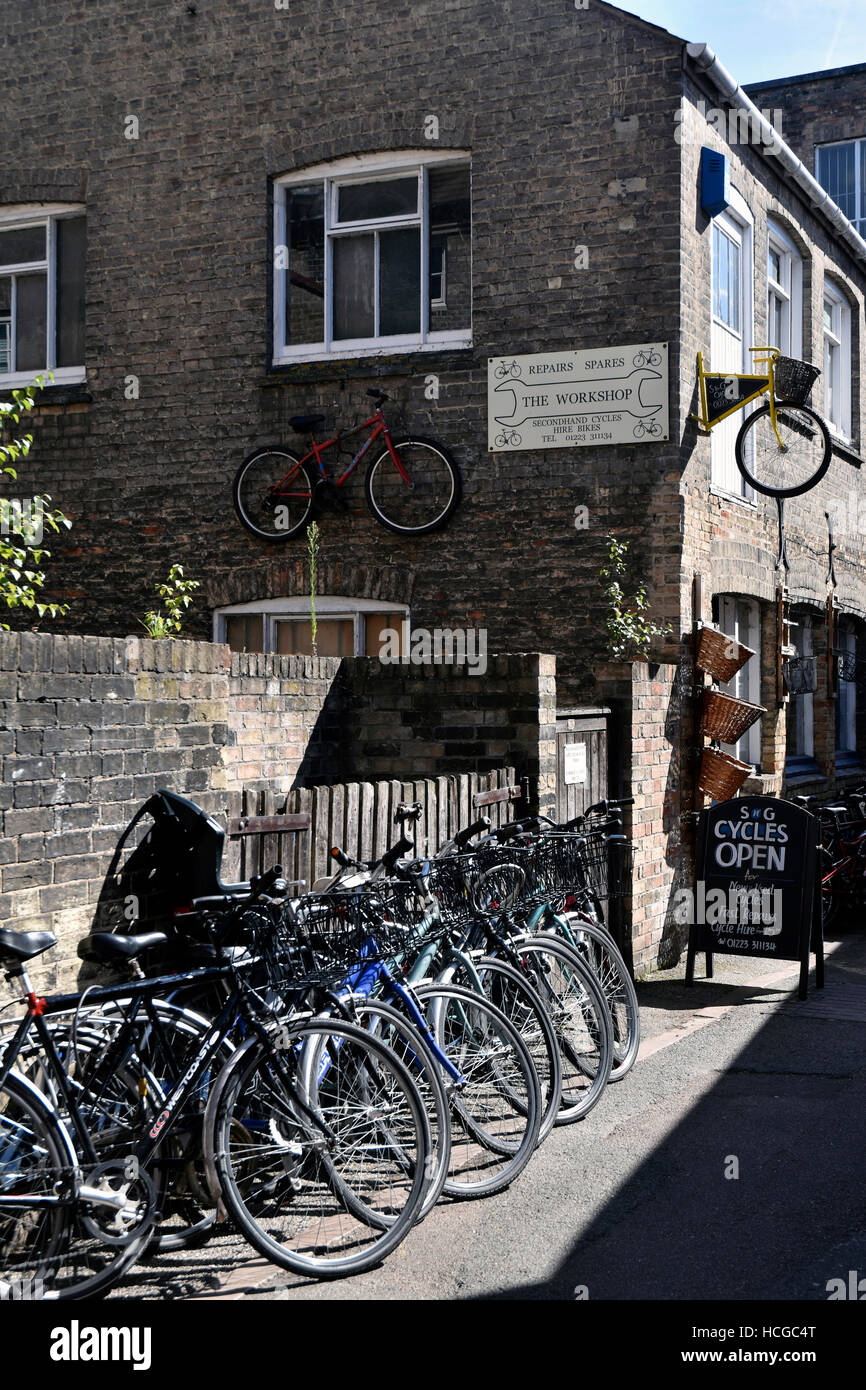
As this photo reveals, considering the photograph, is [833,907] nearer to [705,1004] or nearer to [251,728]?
[705,1004]

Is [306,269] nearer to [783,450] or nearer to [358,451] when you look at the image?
[358,451]

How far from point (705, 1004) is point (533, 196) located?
6.26 meters

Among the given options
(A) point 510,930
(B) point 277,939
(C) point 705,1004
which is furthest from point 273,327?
(B) point 277,939

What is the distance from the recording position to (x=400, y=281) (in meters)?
11.6

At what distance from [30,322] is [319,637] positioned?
4.28 meters

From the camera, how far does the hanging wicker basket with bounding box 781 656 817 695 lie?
13373mm

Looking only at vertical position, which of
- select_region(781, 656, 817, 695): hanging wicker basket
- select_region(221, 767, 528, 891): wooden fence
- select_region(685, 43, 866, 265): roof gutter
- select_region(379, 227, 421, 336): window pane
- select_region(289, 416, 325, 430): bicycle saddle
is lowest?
select_region(221, 767, 528, 891): wooden fence

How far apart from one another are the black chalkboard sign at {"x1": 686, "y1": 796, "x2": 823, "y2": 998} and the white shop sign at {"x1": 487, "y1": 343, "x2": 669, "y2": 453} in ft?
9.80

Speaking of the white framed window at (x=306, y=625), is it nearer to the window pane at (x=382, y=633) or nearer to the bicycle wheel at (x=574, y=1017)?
the window pane at (x=382, y=633)

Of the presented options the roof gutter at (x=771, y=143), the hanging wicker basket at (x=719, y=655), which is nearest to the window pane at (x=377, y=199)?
the roof gutter at (x=771, y=143)

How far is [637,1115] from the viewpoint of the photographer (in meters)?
6.32

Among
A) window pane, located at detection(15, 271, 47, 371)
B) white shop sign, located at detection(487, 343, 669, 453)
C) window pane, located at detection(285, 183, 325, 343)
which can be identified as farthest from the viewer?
window pane, located at detection(15, 271, 47, 371)

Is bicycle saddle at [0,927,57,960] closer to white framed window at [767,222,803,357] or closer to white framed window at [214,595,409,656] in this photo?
white framed window at [214,595,409,656]

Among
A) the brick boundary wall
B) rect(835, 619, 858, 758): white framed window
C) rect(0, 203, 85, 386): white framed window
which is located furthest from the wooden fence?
rect(835, 619, 858, 758): white framed window
